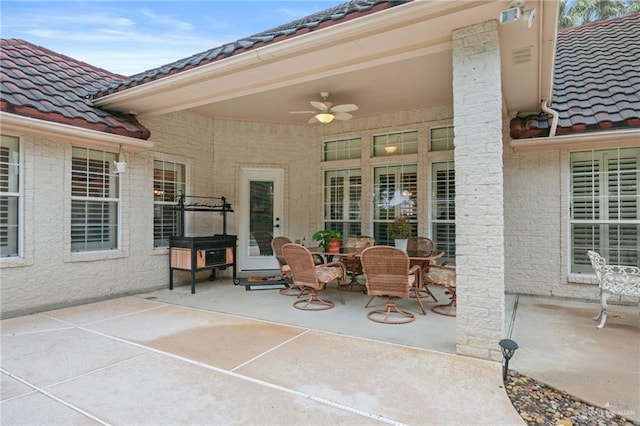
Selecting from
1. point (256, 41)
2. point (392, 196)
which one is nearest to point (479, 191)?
point (256, 41)

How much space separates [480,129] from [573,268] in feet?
13.0

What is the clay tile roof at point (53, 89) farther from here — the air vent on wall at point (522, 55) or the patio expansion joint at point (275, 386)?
the air vent on wall at point (522, 55)

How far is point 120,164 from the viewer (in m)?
5.71

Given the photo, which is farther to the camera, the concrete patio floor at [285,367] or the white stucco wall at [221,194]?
the white stucco wall at [221,194]

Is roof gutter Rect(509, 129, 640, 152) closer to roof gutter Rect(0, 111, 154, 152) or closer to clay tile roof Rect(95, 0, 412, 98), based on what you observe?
clay tile roof Rect(95, 0, 412, 98)

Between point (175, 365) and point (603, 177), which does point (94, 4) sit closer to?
point (175, 365)

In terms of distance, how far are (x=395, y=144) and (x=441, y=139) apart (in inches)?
38.2

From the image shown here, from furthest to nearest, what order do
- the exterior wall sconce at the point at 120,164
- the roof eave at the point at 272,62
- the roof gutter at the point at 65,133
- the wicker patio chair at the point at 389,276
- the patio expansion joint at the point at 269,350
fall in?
the exterior wall sconce at the point at 120,164, the roof gutter at the point at 65,133, the wicker patio chair at the point at 389,276, the roof eave at the point at 272,62, the patio expansion joint at the point at 269,350

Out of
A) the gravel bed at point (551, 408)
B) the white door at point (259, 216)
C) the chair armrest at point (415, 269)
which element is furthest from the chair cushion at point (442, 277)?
the white door at point (259, 216)

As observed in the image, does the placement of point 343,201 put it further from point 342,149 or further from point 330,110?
point 330,110

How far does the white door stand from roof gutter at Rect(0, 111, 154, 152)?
2.57 meters

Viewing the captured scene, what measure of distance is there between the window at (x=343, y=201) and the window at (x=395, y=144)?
70 cm

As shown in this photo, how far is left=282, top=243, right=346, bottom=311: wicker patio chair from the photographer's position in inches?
197

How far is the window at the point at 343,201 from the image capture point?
26.4ft
